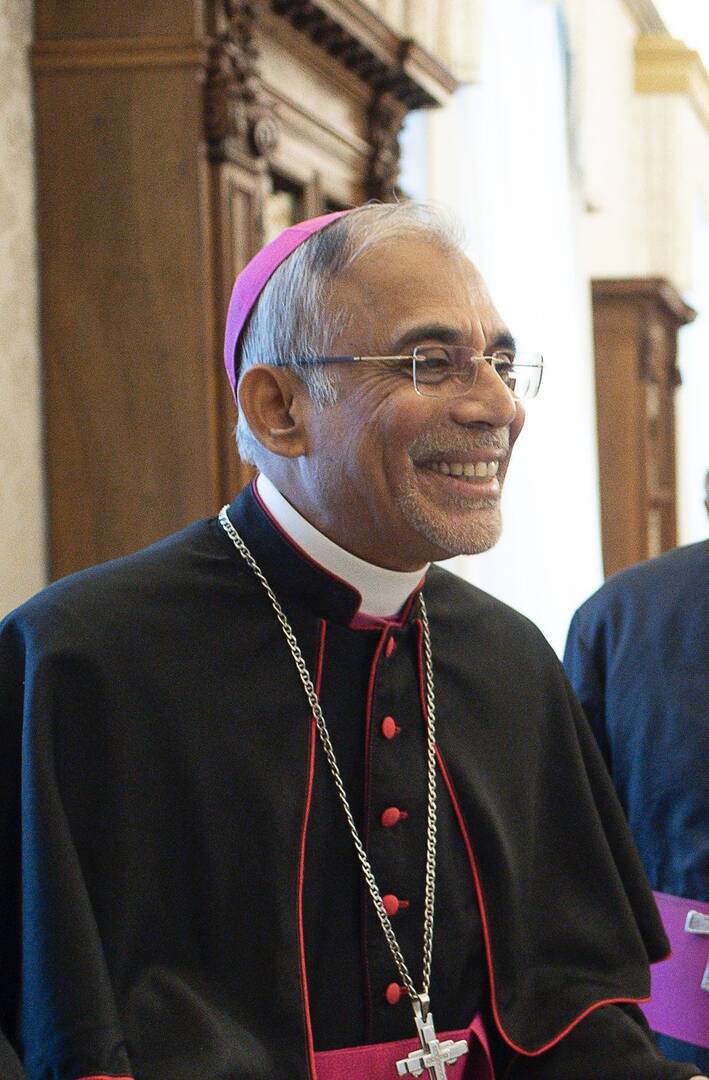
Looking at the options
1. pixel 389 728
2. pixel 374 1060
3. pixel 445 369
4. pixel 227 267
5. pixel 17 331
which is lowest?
pixel 374 1060

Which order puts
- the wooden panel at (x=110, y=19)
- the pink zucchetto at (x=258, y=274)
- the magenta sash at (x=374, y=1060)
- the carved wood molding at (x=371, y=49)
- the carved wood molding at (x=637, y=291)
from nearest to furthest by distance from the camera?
the magenta sash at (x=374, y=1060), the pink zucchetto at (x=258, y=274), the wooden panel at (x=110, y=19), the carved wood molding at (x=371, y=49), the carved wood molding at (x=637, y=291)

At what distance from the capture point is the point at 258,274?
6.80 feet

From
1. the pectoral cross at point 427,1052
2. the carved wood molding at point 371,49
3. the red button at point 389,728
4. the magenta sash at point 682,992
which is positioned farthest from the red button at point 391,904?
the carved wood molding at point 371,49

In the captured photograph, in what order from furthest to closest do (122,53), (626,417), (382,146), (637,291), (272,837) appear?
1. (626,417)
2. (637,291)
3. (382,146)
4. (122,53)
5. (272,837)

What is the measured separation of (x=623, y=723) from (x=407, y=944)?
38.0 inches

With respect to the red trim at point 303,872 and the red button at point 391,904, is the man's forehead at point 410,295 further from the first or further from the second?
the red button at point 391,904

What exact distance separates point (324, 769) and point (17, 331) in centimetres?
160

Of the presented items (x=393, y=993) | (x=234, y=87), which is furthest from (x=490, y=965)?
(x=234, y=87)

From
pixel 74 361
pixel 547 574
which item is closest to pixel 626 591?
pixel 74 361

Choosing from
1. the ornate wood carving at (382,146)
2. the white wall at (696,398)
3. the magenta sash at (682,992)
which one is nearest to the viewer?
the magenta sash at (682,992)

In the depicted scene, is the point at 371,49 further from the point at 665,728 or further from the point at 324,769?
the point at 324,769

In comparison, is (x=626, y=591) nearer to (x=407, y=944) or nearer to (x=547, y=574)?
(x=407, y=944)

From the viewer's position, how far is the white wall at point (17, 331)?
314 cm

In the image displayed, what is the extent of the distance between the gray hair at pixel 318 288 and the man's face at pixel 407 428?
0.06 ft
